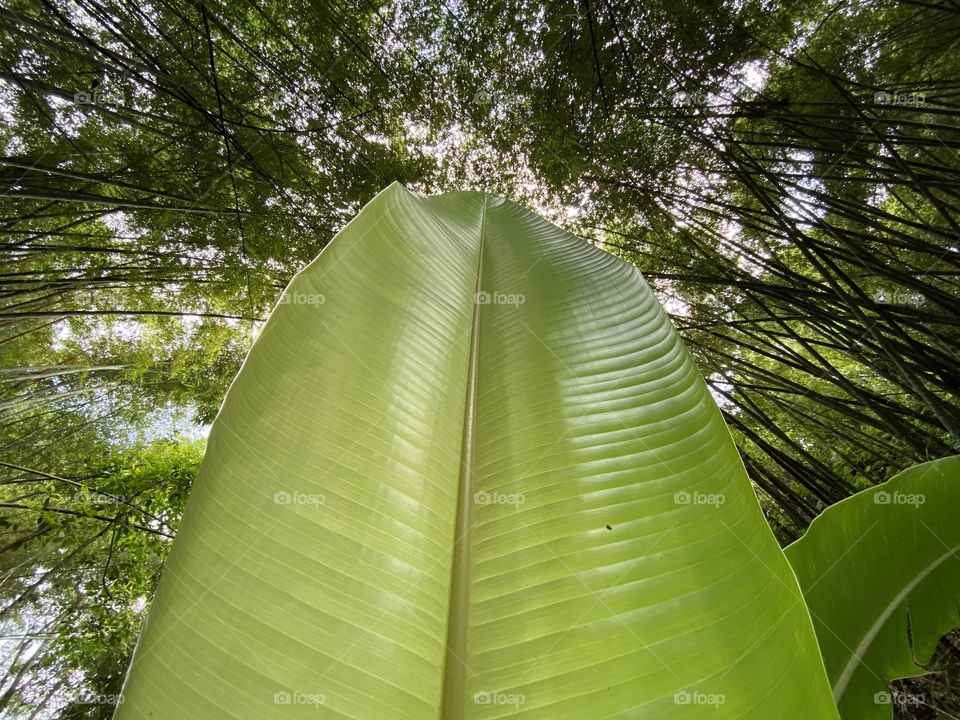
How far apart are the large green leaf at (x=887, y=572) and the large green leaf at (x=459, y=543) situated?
444 millimetres

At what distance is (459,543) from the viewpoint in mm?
380

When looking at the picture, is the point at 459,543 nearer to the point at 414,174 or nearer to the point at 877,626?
the point at 877,626

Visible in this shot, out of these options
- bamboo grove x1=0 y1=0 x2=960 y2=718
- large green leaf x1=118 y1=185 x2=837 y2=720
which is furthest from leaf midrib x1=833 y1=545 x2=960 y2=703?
bamboo grove x1=0 y1=0 x2=960 y2=718

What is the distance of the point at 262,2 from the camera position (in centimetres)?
220

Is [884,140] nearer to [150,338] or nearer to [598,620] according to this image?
[598,620]

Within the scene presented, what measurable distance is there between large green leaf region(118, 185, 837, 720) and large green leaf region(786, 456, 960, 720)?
1.46ft

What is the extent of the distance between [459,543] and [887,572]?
74 centimetres

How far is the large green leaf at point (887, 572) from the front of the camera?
0.70 m

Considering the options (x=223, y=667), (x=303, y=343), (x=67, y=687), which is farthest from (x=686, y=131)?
(x=67, y=687)

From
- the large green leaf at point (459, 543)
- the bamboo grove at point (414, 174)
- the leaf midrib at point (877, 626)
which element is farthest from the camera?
the bamboo grove at point (414, 174)

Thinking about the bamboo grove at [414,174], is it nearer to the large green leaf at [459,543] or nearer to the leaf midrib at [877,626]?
the leaf midrib at [877,626]

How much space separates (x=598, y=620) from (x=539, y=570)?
0.05 m

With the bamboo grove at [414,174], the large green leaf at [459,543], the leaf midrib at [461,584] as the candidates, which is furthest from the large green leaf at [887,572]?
the bamboo grove at [414,174]

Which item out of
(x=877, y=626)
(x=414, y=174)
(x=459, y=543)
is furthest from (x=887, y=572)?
(x=414, y=174)
